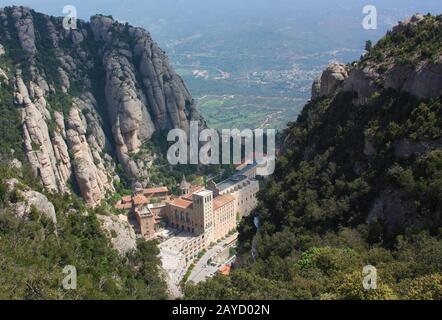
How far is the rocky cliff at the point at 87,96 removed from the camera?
218 feet

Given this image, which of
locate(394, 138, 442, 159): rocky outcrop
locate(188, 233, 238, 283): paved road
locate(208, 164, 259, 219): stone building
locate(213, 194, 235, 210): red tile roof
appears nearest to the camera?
locate(394, 138, 442, 159): rocky outcrop

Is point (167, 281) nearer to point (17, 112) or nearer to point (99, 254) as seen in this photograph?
point (99, 254)

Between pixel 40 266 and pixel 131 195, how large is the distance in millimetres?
46024

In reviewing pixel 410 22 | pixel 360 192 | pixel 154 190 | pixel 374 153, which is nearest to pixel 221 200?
pixel 154 190

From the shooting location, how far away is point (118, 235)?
33781 mm

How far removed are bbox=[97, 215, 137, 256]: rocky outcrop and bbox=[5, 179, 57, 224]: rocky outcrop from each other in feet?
12.2

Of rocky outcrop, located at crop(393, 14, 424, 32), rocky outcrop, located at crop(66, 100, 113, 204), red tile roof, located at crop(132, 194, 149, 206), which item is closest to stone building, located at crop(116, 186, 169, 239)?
red tile roof, located at crop(132, 194, 149, 206)

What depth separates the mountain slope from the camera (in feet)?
77.0

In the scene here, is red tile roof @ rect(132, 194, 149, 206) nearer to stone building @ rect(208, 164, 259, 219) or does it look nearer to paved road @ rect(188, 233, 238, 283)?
stone building @ rect(208, 164, 259, 219)

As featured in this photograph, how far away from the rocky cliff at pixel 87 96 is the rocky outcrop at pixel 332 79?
3142cm

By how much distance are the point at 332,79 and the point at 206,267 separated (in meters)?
22.7

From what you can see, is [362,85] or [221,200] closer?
[362,85]

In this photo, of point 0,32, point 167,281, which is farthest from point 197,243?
point 0,32

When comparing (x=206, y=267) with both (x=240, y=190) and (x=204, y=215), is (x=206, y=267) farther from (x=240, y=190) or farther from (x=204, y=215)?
(x=240, y=190)
